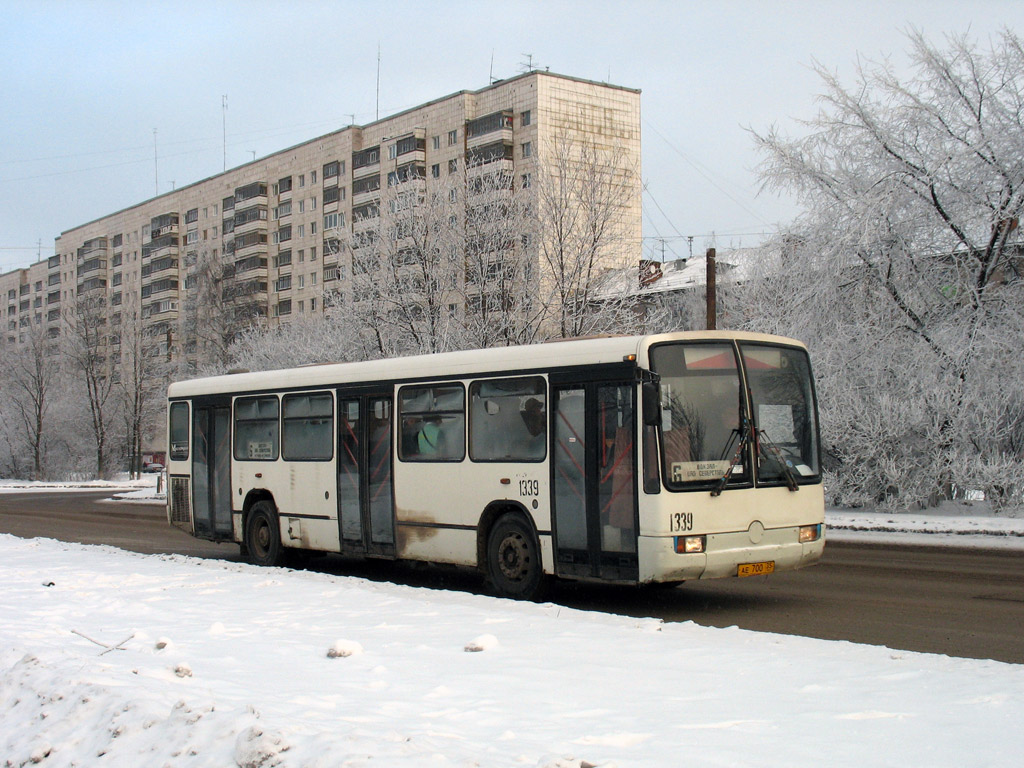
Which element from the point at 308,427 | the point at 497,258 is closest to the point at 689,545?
the point at 308,427

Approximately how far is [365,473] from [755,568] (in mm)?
5458

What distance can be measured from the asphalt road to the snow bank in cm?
148

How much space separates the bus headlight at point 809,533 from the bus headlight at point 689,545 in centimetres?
136

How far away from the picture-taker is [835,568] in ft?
46.9

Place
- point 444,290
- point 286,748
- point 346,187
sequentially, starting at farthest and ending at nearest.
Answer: point 346,187, point 444,290, point 286,748

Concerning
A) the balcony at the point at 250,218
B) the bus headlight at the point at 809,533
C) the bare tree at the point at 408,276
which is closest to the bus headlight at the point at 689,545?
the bus headlight at the point at 809,533

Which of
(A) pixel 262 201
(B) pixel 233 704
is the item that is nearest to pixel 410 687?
(B) pixel 233 704

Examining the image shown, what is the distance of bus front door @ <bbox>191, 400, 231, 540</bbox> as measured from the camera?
54.5ft

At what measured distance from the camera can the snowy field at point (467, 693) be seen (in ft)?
16.6

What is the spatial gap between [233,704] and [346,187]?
8738 cm

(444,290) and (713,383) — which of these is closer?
(713,383)

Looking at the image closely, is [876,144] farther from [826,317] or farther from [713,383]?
[713,383]

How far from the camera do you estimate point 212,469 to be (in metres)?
16.9

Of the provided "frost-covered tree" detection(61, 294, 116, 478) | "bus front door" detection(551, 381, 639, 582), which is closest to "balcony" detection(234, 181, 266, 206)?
"frost-covered tree" detection(61, 294, 116, 478)
